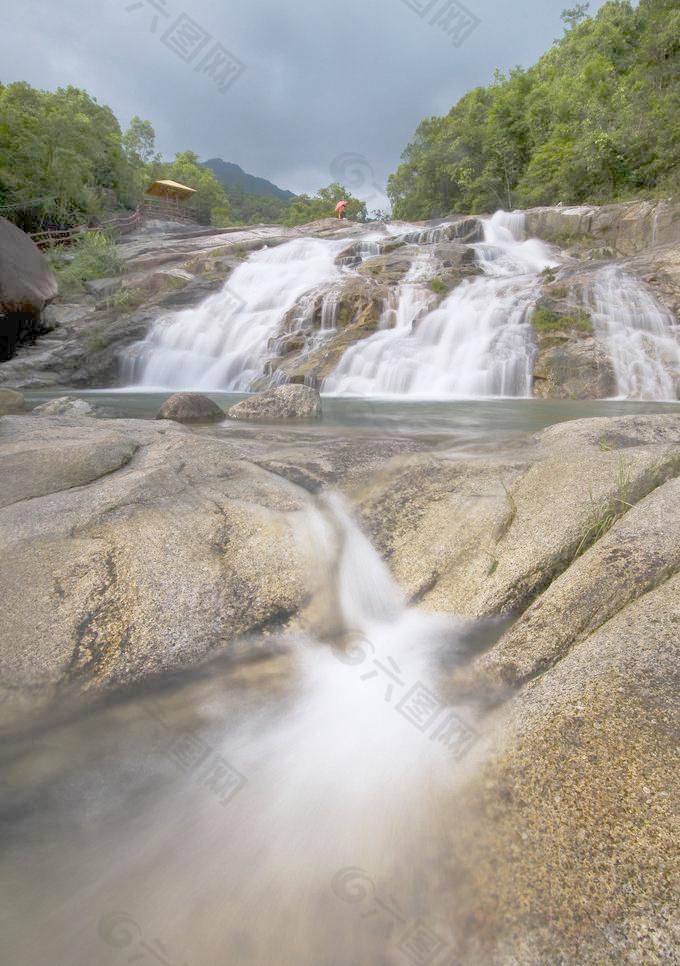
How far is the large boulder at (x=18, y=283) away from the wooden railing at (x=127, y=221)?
1282cm

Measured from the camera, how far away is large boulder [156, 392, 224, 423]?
7.05m

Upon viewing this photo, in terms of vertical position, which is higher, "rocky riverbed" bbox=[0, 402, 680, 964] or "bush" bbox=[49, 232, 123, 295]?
"bush" bbox=[49, 232, 123, 295]

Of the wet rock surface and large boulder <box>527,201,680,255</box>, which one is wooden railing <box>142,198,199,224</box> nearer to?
large boulder <box>527,201,680,255</box>

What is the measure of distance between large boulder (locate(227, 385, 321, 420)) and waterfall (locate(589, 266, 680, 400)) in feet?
21.1

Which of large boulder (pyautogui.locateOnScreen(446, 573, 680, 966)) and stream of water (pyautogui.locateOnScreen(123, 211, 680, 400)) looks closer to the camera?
large boulder (pyautogui.locateOnScreen(446, 573, 680, 966))

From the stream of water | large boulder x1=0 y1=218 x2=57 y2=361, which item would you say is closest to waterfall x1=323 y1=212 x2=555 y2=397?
the stream of water

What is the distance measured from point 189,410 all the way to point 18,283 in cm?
920

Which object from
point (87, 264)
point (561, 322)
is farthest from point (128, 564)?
point (87, 264)

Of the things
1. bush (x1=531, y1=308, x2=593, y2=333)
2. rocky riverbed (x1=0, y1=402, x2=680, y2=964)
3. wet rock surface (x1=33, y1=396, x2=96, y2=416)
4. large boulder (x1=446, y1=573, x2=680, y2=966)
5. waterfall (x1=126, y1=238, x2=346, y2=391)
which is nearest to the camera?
large boulder (x1=446, y1=573, x2=680, y2=966)

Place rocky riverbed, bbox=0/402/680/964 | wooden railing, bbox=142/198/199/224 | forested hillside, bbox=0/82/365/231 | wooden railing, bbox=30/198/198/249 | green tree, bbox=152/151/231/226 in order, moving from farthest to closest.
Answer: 1. green tree, bbox=152/151/231/226
2. wooden railing, bbox=142/198/199/224
3. wooden railing, bbox=30/198/198/249
4. forested hillside, bbox=0/82/365/231
5. rocky riverbed, bbox=0/402/680/964

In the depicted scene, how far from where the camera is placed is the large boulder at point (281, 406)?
7332 mm

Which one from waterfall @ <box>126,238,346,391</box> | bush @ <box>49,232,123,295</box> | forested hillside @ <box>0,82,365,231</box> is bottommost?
waterfall @ <box>126,238,346,391</box>

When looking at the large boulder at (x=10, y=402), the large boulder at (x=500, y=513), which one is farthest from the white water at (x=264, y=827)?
the large boulder at (x=10, y=402)

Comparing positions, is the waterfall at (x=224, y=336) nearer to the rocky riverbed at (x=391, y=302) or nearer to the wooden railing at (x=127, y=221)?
the rocky riverbed at (x=391, y=302)
